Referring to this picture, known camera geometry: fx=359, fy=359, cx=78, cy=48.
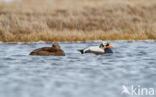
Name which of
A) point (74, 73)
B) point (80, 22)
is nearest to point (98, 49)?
point (74, 73)

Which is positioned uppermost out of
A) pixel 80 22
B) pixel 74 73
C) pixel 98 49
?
pixel 80 22

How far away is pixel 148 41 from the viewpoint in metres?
18.5

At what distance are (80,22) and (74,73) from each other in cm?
1377

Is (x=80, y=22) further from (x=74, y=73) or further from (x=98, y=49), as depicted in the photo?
(x=74, y=73)

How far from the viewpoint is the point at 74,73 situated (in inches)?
369

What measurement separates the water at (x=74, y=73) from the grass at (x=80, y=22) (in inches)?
173

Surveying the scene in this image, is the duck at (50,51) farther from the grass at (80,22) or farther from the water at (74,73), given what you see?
the grass at (80,22)

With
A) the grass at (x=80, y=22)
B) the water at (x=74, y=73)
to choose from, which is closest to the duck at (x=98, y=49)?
the water at (x=74, y=73)

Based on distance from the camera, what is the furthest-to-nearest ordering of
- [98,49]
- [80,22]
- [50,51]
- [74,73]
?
1. [80,22]
2. [98,49]
3. [50,51]
4. [74,73]

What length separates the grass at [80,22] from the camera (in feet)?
60.8

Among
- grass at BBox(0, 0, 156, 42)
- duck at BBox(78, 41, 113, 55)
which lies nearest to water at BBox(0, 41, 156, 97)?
duck at BBox(78, 41, 113, 55)

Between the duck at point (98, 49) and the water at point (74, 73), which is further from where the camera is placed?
the duck at point (98, 49)

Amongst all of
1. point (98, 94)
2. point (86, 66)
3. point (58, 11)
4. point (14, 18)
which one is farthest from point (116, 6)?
point (98, 94)

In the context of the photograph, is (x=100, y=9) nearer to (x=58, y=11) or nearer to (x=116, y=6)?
(x=116, y=6)
